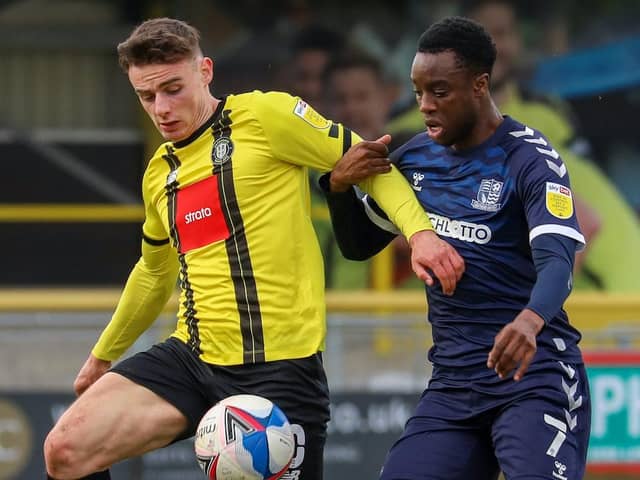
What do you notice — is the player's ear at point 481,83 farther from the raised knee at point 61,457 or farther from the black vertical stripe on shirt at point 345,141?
the raised knee at point 61,457

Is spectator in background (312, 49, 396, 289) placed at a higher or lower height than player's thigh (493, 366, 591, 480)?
higher

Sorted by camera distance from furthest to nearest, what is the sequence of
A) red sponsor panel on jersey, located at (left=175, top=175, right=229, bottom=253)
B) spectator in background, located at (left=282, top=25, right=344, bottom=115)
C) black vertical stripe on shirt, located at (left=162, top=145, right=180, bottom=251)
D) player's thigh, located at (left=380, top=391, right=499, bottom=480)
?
spectator in background, located at (left=282, top=25, right=344, bottom=115) → black vertical stripe on shirt, located at (left=162, top=145, right=180, bottom=251) → red sponsor panel on jersey, located at (left=175, top=175, right=229, bottom=253) → player's thigh, located at (left=380, top=391, right=499, bottom=480)

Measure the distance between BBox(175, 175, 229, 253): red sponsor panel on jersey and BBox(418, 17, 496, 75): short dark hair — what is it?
1038 mm

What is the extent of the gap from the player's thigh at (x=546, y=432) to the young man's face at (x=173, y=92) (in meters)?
1.73

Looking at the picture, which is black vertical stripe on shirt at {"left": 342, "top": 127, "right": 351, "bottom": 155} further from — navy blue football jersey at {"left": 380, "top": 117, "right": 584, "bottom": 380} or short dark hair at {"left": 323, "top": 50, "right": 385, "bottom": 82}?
short dark hair at {"left": 323, "top": 50, "right": 385, "bottom": 82}

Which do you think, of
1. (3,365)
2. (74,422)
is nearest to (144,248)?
(74,422)

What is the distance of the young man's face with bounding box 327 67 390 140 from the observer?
1556 cm

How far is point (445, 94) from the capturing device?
5.12m

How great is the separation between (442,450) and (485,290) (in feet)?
1.99

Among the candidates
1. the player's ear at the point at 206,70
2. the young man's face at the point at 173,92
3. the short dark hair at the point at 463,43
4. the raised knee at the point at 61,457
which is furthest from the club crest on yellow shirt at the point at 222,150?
the raised knee at the point at 61,457

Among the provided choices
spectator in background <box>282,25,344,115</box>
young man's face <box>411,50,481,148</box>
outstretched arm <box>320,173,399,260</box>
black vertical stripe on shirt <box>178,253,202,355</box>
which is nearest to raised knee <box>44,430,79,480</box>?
black vertical stripe on shirt <box>178,253,202,355</box>

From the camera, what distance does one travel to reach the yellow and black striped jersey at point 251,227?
218 inches

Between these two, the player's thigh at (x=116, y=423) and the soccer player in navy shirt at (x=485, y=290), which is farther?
the player's thigh at (x=116, y=423)

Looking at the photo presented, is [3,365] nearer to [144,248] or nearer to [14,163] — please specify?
[144,248]
